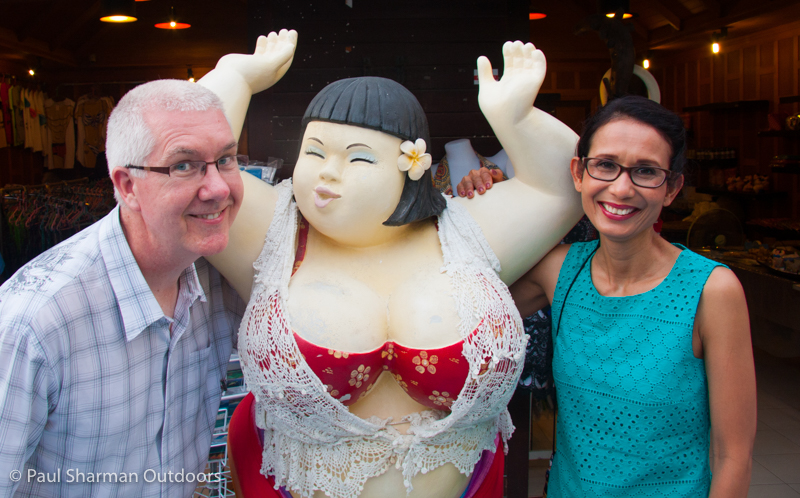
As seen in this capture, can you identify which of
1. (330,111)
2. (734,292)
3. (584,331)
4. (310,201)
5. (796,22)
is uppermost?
(796,22)

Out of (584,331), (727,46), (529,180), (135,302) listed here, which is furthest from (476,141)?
(727,46)

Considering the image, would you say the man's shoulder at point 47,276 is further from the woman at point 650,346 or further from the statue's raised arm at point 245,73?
the woman at point 650,346

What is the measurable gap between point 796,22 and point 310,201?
5.82 m

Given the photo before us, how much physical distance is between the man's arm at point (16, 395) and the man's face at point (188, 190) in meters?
0.30

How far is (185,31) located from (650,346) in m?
7.42

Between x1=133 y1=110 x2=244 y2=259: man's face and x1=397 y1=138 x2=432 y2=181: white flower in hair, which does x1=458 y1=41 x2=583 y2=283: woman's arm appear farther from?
x1=133 y1=110 x2=244 y2=259: man's face

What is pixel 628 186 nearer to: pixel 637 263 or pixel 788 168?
pixel 637 263

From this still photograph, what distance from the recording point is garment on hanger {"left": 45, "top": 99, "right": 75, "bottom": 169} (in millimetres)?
6641

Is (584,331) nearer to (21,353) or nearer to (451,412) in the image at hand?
(451,412)

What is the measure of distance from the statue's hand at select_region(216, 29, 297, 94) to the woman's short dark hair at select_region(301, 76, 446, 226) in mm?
228

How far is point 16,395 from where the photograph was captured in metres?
1.08

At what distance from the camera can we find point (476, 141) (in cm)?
345

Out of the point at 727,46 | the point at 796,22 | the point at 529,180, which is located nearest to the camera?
the point at 529,180

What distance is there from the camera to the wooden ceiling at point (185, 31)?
5.74m
